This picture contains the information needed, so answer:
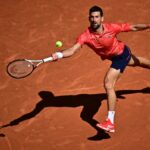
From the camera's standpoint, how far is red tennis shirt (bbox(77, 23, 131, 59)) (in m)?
7.57

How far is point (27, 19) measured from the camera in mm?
12656

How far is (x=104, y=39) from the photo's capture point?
7.58 m

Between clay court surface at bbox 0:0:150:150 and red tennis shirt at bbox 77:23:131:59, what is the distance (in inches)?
57.2

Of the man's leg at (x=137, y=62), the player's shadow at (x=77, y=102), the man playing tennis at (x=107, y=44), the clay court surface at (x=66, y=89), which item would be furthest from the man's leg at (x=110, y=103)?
the player's shadow at (x=77, y=102)

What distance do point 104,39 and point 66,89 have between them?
232 centimetres

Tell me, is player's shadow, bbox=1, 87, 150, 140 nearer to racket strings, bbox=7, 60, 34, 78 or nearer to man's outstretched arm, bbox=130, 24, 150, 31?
racket strings, bbox=7, 60, 34, 78

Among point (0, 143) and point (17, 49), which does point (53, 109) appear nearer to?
point (0, 143)

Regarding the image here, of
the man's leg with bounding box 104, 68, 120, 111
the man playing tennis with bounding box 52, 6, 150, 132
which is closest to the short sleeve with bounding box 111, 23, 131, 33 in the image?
the man playing tennis with bounding box 52, 6, 150, 132

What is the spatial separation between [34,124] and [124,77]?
243cm

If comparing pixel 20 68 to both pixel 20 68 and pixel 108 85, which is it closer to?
pixel 20 68

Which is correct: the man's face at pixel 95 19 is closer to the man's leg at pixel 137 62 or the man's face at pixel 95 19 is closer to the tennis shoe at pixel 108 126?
the man's leg at pixel 137 62

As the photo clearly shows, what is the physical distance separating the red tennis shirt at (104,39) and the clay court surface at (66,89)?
145 cm

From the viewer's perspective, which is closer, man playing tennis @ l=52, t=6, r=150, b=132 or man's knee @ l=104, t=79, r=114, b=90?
man playing tennis @ l=52, t=6, r=150, b=132

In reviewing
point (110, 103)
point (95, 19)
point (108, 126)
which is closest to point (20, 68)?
point (95, 19)
